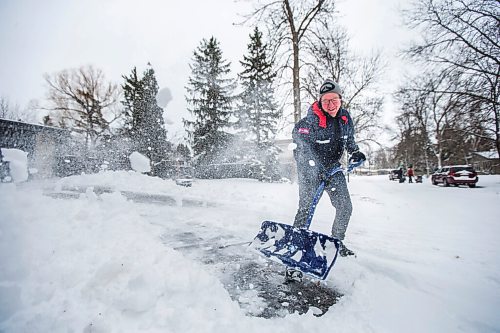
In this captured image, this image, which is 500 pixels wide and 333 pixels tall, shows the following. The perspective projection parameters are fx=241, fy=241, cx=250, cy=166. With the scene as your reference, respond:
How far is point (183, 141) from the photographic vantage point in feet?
73.8

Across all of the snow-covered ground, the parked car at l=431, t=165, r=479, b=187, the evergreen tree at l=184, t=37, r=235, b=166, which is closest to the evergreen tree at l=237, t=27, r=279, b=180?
the evergreen tree at l=184, t=37, r=235, b=166

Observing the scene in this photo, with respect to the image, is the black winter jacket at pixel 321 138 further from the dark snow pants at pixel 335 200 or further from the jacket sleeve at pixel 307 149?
the dark snow pants at pixel 335 200

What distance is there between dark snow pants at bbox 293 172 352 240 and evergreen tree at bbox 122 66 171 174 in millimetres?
18321

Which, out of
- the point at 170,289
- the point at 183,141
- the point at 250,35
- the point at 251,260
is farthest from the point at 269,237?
the point at 250,35

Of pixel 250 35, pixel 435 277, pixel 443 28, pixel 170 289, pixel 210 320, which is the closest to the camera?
pixel 210 320

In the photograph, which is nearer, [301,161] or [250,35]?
[301,161]

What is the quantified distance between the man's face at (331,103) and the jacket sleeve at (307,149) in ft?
0.96

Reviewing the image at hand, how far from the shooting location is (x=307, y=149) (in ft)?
9.53

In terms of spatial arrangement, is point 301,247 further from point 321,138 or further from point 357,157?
point 357,157

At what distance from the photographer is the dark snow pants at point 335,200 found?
278cm

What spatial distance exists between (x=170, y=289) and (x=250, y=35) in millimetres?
23680

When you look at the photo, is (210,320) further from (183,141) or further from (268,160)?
(183,141)

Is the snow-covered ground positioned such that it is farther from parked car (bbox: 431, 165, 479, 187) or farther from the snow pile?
parked car (bbox: 431, 165, 479, 187)

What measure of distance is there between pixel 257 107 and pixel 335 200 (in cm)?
1915
